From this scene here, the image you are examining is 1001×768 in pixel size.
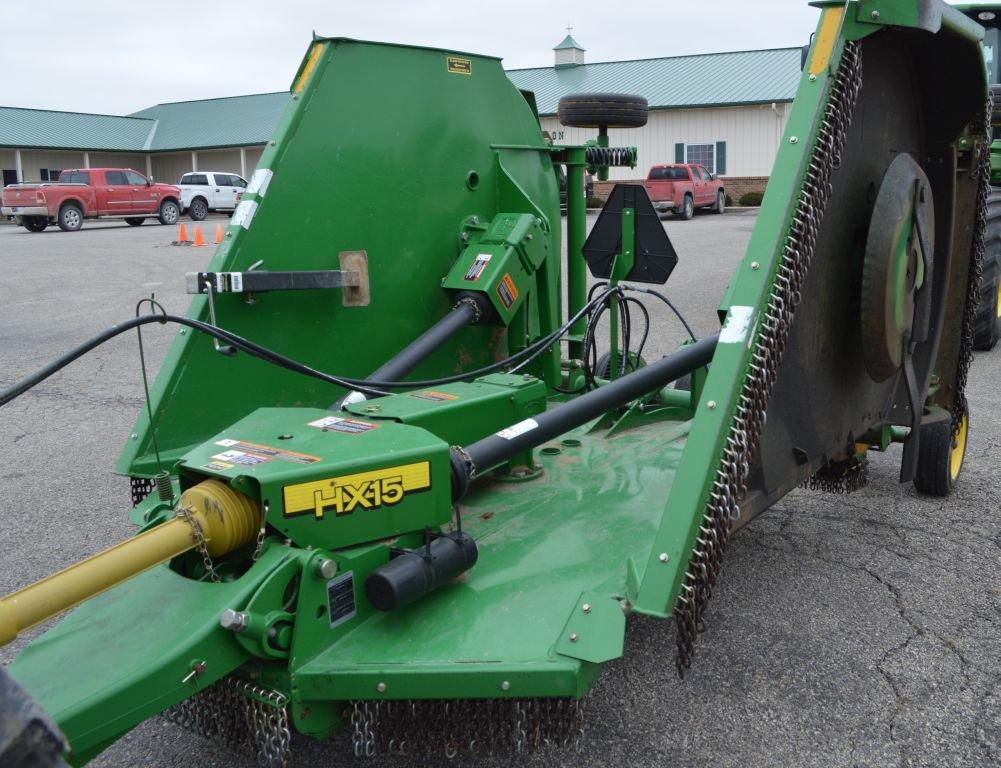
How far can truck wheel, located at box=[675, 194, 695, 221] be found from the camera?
25156 millimetres

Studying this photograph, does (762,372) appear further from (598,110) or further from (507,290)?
(598,110)

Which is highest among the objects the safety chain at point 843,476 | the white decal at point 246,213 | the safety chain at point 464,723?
the white decal at point 246,213

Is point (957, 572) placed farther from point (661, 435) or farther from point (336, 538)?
point (336, 538)

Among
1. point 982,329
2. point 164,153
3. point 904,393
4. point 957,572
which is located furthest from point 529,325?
point 164,153

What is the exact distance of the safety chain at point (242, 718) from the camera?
2197 millimetres

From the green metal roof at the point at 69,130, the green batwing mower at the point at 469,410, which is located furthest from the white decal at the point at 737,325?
the green metal roof at the point at 69,130

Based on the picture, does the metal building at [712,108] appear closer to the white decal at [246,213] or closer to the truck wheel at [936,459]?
the truck wheel at [936,459]

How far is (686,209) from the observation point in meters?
25.3

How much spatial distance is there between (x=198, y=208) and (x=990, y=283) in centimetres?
2461

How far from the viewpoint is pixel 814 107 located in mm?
2408

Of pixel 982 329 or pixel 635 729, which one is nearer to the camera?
pixel 635 729

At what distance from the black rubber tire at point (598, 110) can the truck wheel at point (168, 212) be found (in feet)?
77.5

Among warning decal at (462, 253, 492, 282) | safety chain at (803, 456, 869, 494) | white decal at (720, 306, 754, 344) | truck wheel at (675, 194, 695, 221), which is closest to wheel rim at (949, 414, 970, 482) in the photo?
safety chain at (803, 456, 869, 494)

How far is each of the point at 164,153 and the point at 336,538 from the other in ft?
127
